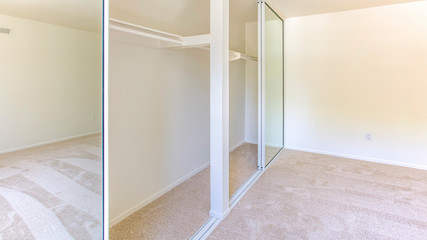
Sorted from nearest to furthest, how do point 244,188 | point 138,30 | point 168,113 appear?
1. point 138,30
2. point 168,113
3. point 244,188

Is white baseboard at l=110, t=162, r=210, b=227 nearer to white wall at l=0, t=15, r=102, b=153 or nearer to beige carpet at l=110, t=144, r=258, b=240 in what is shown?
beige carpet at l=110, t=144, r=258, b=240

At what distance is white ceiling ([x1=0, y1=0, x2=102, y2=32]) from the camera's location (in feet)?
3.17

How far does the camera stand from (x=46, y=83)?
3.63 feet

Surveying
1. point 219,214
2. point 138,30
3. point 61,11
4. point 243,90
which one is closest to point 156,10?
point 138,30

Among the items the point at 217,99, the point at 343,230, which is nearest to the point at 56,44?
the point at 217,99

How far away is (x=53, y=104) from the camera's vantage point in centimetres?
115

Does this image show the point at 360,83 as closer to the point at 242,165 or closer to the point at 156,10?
the point at 242,165

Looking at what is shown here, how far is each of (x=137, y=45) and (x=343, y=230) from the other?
235 centimetres

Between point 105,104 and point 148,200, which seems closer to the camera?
point 105,104

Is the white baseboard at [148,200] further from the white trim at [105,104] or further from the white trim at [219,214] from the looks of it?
the white trim at [105,104]

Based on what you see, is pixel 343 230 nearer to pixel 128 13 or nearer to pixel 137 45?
pixel 137 45

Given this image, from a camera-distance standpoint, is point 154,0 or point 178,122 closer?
point 154,0

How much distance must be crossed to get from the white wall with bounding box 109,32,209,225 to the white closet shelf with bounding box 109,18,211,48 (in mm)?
160

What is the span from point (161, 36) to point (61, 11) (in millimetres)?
1024
